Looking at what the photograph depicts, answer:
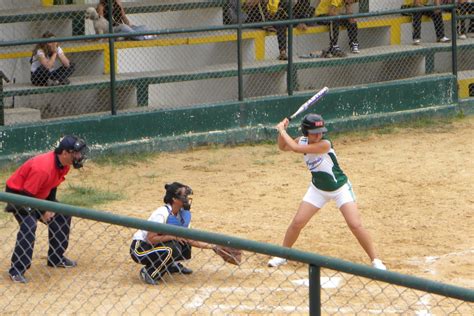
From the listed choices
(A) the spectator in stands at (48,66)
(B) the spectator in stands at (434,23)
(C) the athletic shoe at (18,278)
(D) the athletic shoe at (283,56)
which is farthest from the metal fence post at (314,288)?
(B) the spectator in stands at (434,23)

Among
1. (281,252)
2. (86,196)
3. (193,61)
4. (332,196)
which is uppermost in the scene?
(193,61)

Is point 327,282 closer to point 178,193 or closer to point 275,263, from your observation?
point 275,263

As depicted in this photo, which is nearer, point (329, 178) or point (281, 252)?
point (281, 252)

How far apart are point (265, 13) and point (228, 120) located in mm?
2112

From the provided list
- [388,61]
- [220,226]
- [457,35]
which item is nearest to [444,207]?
[220,226]

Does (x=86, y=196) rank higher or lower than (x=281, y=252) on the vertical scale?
lower

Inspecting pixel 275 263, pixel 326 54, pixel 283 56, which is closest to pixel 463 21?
pixel 326 54

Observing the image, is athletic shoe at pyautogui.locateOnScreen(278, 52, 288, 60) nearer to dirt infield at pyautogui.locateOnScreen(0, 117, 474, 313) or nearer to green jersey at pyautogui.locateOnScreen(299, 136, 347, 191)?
dirt infield at pyautogui.locateOnScreen(0, 117, 474, 313)

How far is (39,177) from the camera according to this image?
29.3 ft

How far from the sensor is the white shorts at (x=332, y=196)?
31.1ft

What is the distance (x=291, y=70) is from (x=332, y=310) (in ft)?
24.5

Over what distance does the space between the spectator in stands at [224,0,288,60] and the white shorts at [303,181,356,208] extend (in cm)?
659

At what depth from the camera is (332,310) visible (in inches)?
329

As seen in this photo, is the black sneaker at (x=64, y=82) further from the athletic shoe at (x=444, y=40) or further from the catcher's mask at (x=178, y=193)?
the athletic shoe at (x=444, y=40)
